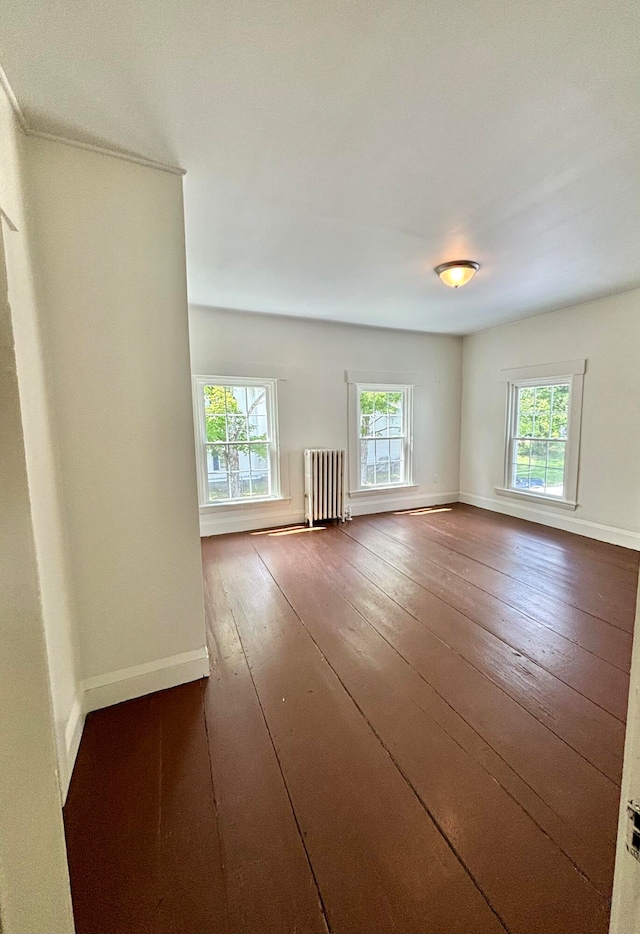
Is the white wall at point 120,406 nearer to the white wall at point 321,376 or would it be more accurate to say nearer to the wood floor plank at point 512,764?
the wood floor plank at point 512,764

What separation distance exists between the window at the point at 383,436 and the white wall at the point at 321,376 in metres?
0.16

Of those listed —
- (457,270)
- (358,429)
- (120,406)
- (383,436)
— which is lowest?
(383,436)

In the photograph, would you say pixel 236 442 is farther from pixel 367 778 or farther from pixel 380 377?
pixel 367 778

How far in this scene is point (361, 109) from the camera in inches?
57.0

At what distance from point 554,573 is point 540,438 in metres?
2.04

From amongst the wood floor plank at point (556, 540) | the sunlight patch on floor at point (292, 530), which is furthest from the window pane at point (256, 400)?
the wood floor plank at point (556, 540)

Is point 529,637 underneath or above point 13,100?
underneath

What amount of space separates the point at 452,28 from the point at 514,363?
4.29 metres

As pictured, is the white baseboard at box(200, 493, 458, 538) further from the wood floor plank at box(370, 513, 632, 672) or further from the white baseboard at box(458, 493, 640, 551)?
the wood floor plank at box(370, 513, 632, 672)

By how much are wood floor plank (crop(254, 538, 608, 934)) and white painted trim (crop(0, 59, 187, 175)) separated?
8.34ft

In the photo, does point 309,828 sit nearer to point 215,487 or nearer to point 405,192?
point 405,192

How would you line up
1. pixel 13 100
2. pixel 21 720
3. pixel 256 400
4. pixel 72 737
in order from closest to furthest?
pixel 21 720, pixel 13 100, pixel 72 737, pixel 256 400

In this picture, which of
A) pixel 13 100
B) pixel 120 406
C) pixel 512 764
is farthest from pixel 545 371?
pixel 13 100

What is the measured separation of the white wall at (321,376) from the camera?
432 centimetres
